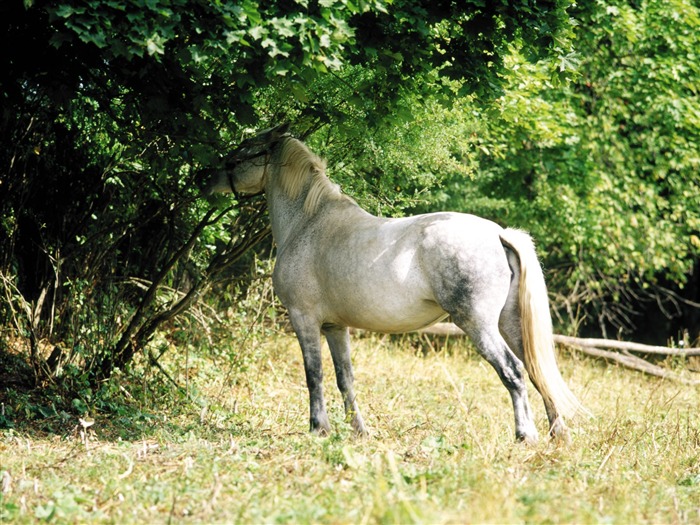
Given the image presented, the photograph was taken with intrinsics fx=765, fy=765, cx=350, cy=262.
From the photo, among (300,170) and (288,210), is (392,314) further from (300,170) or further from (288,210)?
(300,170)

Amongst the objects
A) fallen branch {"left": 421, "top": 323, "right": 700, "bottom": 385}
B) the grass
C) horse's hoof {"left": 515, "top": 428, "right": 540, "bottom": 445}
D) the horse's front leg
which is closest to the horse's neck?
the horse's front leg

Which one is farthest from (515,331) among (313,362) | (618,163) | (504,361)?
(618,163)

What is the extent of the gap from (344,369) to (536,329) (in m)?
1.58

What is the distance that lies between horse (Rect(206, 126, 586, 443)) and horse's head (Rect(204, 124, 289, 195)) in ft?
0.76

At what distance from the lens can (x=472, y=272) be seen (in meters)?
5.18

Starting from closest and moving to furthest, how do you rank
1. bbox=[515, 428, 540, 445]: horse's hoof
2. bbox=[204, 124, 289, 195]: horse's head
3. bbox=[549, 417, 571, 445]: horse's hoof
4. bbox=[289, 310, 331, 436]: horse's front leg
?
bbox=[515, 428, 540, 445]: horse's hoof, bbox=[549, 417, 571, 445]: horse's hoof, bbox=[289, 310, 331, 436]: horse's front leg, bbox=[204, 124, 289, 195]: horse's head

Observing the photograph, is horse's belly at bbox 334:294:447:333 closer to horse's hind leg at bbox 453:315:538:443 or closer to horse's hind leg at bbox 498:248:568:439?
horse's hind leg at bbox 453:315:538:443

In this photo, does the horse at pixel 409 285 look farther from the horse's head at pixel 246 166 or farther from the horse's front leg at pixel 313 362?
the horse's head at pixel 246 166

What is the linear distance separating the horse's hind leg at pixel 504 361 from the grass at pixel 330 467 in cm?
19

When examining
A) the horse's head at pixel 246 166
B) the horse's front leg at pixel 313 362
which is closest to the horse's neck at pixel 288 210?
the horse's head at pixel 246 166

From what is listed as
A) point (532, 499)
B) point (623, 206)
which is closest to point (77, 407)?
point (532, 499)

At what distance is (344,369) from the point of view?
6.11 metres

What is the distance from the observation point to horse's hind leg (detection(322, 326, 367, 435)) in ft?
19.7

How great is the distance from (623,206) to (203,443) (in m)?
9.31
